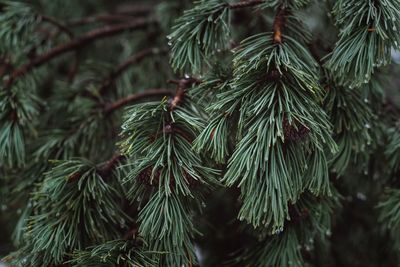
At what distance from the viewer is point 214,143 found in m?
0.91

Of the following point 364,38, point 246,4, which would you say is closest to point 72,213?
point 246,4

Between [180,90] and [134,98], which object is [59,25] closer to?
[134,98]

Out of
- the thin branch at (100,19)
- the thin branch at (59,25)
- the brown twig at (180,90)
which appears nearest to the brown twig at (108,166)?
the brown twig at (180,90)

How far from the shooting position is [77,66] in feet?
5.21

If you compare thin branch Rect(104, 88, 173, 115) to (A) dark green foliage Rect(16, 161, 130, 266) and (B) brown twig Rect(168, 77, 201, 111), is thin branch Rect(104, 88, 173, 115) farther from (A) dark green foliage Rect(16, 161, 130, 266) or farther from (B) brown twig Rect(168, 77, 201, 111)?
(A) dark green foliage Rect(16, 161, 130, 266)

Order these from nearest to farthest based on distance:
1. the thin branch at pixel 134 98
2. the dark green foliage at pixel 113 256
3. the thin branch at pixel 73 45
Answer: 1. the dark green foliage at pixel 113 256
2. the thin branch at pixel 134 98
3. the thin branch at pixel 73 45

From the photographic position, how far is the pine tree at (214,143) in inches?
35.9

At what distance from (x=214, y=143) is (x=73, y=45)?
0.78 metres

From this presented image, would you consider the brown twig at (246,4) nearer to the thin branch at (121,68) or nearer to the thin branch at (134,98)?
the thin branch at (134,98)

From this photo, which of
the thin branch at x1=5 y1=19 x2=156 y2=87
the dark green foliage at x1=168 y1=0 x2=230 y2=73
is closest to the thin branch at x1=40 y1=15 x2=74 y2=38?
the thin branch at x1=5 y1=19 x2=156 y2=87

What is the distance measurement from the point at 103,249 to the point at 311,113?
453 millimetres

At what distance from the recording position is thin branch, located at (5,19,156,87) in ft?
4.50

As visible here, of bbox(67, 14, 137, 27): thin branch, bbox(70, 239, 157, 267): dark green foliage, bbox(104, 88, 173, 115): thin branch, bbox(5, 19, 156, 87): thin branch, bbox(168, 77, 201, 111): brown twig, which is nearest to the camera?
bbox(70, 239, 157, 267): dark green foliage

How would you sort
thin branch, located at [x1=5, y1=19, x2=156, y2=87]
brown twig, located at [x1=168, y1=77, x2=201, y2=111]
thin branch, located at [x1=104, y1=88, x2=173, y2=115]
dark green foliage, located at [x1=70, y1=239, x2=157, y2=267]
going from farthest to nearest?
thin branch, located at [x1=5, y1=19, x2=156, y2=87] → thin branch, located at [x1=104, y1=88, x2=173, y2=115] → brown twig, located at [x1=168, y1=77, x2=201, y2=111] → dark green foliage, located at [x1=70, y1=239, x2=157, y2=267]
